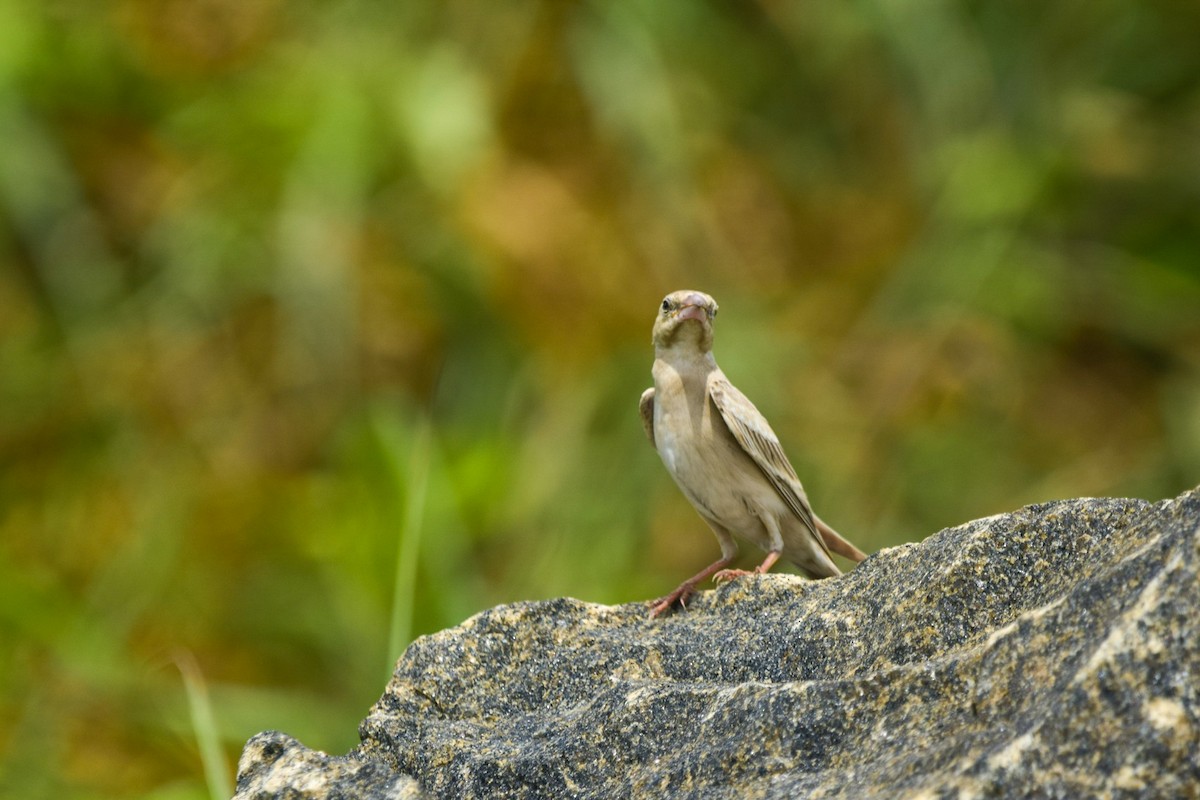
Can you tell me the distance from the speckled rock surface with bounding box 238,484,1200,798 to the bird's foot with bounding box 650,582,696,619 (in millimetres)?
245

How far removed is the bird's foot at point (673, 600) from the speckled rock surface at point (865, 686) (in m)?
0.24

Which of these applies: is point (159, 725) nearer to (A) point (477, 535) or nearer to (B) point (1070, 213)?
(A) point (477, 535)

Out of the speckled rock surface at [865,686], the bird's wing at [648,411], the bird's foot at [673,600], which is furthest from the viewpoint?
the bird's wing at [648,411]

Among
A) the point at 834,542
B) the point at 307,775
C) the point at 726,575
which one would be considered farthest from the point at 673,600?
the point at 307,775

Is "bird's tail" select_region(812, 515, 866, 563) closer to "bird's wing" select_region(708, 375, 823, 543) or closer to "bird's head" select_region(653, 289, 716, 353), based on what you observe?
"bird's wing" select_region(708, 375, 823, 543)

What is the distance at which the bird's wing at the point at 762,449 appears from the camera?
4781 millimetres

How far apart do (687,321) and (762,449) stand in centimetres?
48

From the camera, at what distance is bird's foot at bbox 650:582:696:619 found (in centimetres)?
398

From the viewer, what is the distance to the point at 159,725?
626 cm

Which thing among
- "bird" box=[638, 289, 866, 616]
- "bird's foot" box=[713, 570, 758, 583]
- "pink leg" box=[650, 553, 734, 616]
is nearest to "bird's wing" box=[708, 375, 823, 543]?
"bird" box=[638, 289, 866, 616]

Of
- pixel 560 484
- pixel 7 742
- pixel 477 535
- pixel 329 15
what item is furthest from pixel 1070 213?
pixel 7 742

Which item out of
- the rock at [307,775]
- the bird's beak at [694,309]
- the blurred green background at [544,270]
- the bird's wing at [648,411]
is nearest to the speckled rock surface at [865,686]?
the rock at [307,775]

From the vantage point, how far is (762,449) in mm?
4812

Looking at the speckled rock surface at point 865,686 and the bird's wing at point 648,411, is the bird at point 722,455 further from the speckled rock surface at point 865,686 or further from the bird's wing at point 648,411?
the speckled rock surface at point 865,686
